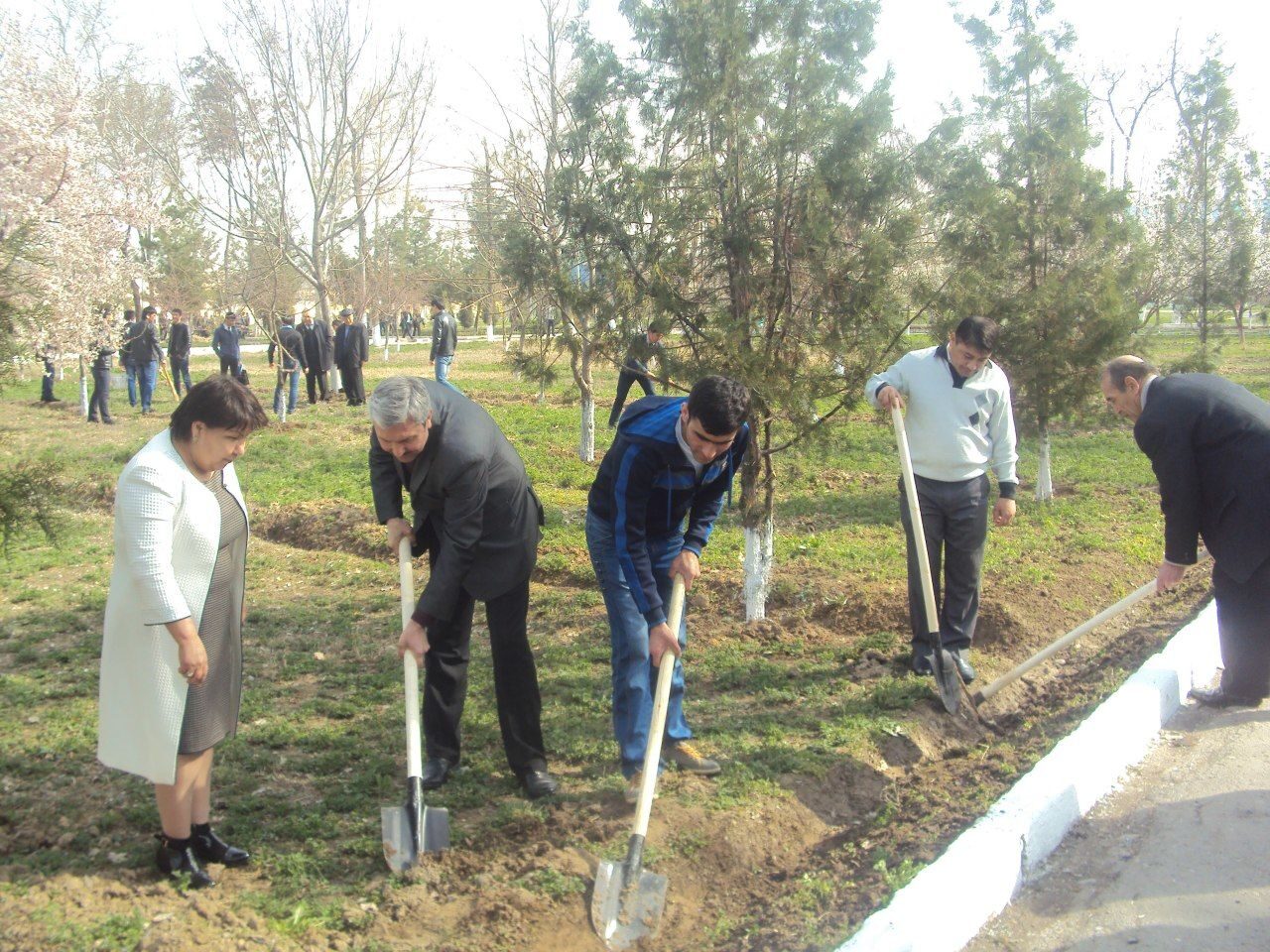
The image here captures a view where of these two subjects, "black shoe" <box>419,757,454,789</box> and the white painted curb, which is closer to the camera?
the white painted curb

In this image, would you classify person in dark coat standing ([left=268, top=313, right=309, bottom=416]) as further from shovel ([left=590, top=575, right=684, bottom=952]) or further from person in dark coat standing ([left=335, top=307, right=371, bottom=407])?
shovel ([left=590, top=575, right=684, bottom=952])

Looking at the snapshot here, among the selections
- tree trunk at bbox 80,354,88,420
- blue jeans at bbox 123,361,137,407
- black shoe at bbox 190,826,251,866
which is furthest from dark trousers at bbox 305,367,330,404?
black shoe at bbox 190,826,251,866

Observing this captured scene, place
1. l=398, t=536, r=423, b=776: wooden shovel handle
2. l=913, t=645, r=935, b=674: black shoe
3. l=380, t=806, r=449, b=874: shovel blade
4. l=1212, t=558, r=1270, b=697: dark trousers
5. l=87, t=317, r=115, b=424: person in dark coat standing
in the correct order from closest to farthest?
l=380, t=806, r=449, b=874: shovel blade, l=398, t=536, r=423, b=776: wooden shovel handle, l=1212, t=558, r=1270, b=697: dark trousers, l=913, t=645, r=935, b=674: black shoe, l=87, t=317, r=115, b=424: person in dark coat standing

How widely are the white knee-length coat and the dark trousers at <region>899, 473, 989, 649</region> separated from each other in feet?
11.1

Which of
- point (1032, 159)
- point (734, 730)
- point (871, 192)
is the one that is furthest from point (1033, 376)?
point (734, 730)

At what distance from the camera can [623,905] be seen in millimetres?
3174

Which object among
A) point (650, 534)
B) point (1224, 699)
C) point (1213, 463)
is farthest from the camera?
point (1224, 699)

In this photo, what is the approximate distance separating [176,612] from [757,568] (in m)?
3.80

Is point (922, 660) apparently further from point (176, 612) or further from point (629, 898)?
point (176, 612)

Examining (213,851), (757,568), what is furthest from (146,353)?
(213,851)

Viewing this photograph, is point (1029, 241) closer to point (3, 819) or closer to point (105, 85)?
point (3, 819)

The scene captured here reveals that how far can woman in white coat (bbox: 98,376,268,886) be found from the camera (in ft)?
9.95

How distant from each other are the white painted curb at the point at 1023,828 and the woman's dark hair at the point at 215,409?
90.5 inches

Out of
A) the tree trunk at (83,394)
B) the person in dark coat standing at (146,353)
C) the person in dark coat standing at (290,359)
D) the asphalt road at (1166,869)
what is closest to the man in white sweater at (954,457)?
the asphalt road at (1166,869)
